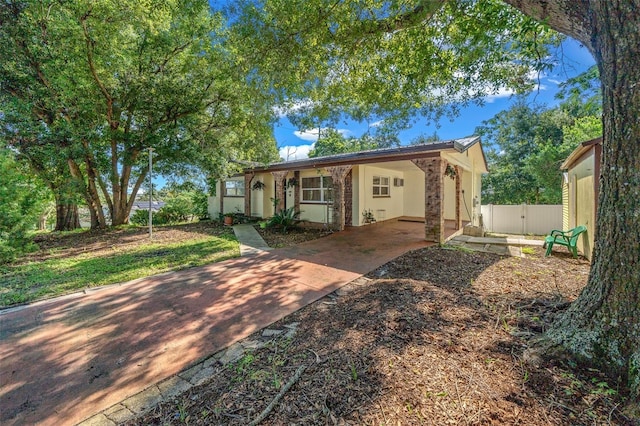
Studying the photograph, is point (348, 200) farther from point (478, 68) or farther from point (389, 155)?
point (478, 68)

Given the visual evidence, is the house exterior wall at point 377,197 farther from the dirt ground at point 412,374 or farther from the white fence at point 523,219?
the dirt ground at point 412,374

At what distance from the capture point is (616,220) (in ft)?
7.11

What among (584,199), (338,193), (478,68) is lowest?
(584,199)

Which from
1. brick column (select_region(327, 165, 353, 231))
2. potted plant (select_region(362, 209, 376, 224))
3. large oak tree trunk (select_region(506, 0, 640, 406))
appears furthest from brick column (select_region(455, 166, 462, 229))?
large oak tree trunk (select_region(506, 0, 640, 406))

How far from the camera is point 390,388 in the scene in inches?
80.3

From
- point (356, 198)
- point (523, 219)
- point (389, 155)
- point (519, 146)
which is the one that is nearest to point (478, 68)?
point (389, 155)

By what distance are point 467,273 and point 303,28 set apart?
5796 millimetres

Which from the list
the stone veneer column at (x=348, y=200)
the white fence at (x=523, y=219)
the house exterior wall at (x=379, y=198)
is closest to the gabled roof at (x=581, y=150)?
the white fence at (x=523, y=219)

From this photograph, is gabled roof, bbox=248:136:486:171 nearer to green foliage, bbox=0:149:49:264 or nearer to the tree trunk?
green foliage, bbox=0:149:49:264

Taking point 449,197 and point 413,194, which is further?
point 413,194

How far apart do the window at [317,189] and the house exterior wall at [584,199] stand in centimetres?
807

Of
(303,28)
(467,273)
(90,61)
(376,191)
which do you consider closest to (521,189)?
(376,191)

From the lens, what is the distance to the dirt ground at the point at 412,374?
5.94ft

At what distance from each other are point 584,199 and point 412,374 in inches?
317
